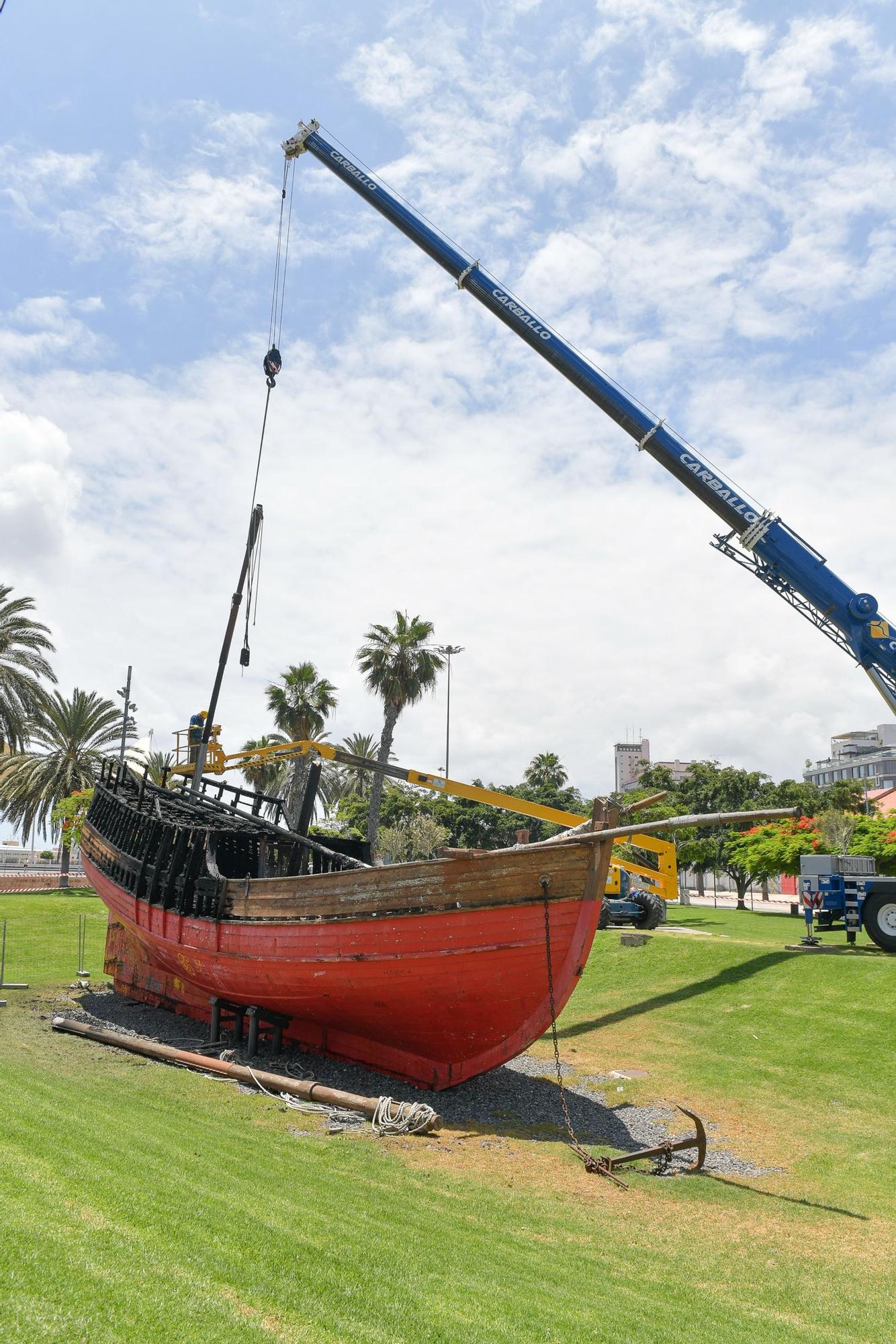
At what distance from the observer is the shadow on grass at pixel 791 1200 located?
8984mm

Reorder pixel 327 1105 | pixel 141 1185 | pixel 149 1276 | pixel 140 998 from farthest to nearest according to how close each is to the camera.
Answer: pixel 140 998 → pixel 327 1105 → pixel 141 1185 → pixel 149 1276

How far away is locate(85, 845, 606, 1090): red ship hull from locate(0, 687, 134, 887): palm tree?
2937 centimetres

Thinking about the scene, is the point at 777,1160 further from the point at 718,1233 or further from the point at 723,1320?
the point at 723,1320

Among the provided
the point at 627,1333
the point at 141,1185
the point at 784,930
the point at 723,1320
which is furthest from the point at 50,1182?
the point at 784,930

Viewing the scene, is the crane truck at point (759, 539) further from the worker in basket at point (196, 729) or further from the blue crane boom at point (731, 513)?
the worker in basket at point (196, 729)

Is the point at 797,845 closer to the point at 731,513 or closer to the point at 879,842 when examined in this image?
the point at 879,842

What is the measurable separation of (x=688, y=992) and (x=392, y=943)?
10.3m

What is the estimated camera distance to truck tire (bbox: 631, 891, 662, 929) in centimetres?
2925

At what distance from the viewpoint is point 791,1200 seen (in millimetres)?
9344

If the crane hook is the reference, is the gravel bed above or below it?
below

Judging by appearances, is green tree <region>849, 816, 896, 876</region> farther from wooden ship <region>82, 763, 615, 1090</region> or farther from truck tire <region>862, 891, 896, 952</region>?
wooden ship <region>82, 763, 615, 1090</region>

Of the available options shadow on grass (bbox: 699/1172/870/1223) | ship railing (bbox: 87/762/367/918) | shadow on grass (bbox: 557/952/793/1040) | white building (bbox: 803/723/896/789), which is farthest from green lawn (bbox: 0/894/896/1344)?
white building (bbox: 803/723/896/789)

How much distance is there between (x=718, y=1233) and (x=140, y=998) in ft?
48.2

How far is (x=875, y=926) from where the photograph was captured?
811 inches
